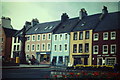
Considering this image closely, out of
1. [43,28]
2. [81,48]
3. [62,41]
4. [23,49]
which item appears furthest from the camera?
[23,49]

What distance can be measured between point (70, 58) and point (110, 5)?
3.53m

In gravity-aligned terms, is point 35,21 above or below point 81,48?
above

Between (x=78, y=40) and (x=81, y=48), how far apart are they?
0.54 meters

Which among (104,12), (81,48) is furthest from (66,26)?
(104,12)

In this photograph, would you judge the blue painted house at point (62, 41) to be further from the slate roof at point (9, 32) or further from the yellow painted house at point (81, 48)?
the slate roof at point (9, 32)

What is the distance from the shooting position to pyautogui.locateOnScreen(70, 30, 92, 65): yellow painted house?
9820mm

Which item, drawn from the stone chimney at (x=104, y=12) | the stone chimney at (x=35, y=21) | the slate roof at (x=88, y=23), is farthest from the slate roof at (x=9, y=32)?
the stone chimney at (x=104, y=12)

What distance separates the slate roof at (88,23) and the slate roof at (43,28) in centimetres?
125

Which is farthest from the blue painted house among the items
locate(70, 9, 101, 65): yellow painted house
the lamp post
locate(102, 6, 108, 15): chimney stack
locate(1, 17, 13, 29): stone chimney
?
locate(1, 17, 13, 29): stone chimney

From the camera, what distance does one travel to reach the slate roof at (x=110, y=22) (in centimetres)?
928

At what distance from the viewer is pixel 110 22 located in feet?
31.4

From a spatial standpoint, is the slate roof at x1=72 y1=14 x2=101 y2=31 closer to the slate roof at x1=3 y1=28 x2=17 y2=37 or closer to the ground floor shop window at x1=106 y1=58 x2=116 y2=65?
the ground floor shop window at x1=106 y1=58 x2=116 y2=65

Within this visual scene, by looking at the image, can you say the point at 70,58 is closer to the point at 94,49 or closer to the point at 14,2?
the point at 94,49

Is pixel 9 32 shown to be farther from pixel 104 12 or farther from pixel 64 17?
pixel 104 12
